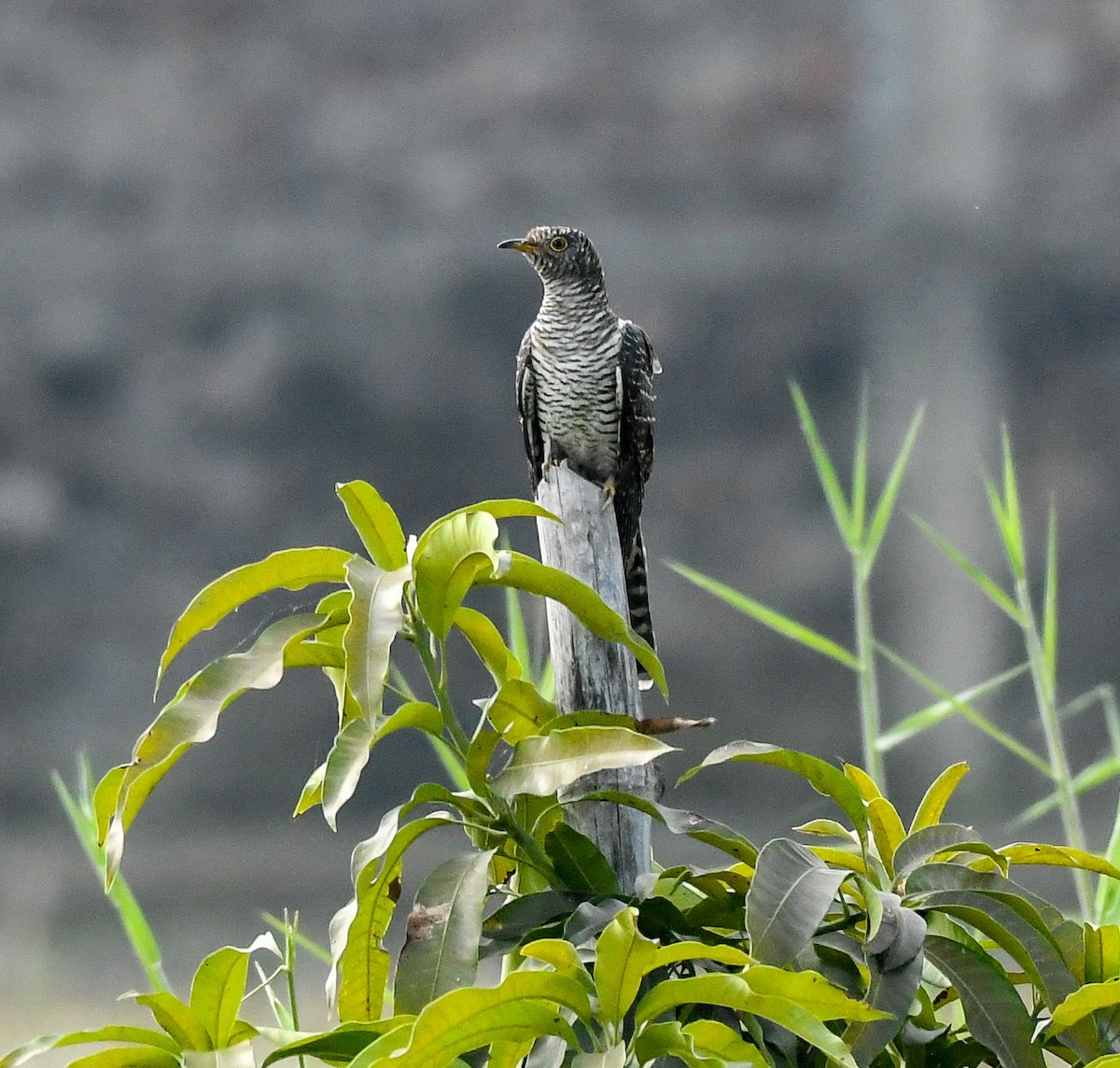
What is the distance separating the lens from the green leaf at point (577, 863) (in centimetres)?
87

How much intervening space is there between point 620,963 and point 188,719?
319 millimetres

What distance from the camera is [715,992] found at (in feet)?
2.22

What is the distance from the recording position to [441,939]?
0.77m

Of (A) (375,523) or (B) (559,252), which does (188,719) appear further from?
(B) (559,252)

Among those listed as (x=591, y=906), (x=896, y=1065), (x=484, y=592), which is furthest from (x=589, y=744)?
(x=484, y=592)

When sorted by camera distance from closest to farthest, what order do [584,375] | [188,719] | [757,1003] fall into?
[757,1003]
[188,719]
[584,375]

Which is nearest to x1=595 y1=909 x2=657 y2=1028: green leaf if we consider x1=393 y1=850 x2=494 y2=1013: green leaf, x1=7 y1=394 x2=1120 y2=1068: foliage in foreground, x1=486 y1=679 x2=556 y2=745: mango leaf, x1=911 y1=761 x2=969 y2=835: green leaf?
x1=7 y1=394 x2=1120 y2=1068: foliage in foreground

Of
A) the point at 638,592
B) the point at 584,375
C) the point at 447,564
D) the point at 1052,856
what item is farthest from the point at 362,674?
the point at 584,375

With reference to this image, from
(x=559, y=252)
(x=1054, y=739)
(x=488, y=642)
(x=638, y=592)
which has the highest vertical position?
(x=559, y=252)

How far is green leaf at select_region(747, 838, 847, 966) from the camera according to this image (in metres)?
0.72

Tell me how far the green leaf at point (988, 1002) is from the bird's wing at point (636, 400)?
35.3 inches

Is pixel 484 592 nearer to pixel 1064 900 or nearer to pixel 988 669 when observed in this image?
pixel 988 669

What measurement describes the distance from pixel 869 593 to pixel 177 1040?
1.54 meters

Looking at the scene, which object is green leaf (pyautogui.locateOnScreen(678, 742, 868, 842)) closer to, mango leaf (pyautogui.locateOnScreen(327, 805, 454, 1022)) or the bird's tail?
mango leaf (pyautogui.locateOnScreen(327, 805, 454, 1022))
